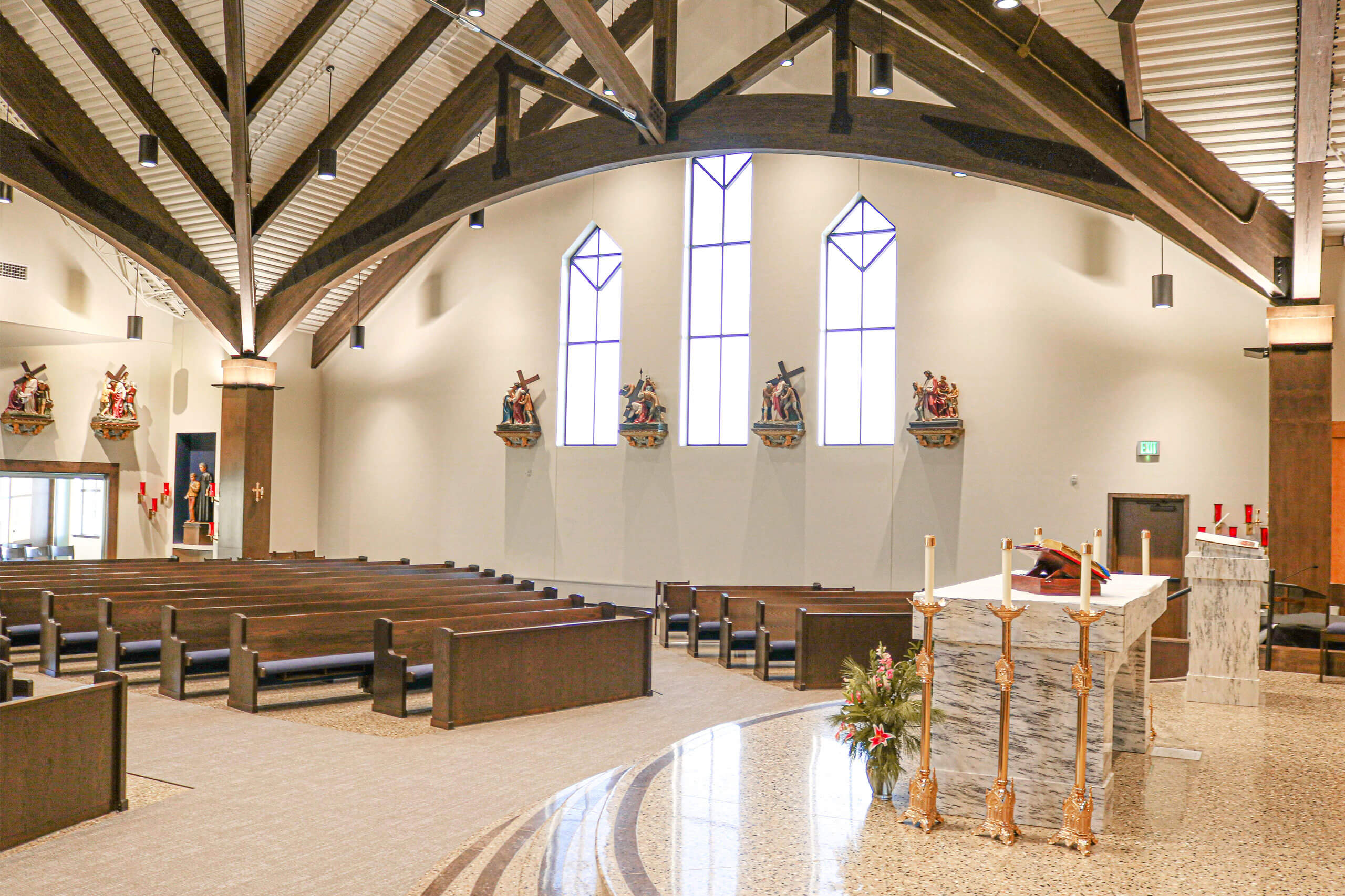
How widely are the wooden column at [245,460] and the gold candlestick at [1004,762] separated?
12.7 meters

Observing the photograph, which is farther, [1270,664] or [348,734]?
A: [1270,664]

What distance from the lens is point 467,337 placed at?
14789 millimetres

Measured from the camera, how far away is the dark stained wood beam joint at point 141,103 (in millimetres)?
10633

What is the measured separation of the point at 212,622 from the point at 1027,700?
20.2 feet

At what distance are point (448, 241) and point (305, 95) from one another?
3873 mm

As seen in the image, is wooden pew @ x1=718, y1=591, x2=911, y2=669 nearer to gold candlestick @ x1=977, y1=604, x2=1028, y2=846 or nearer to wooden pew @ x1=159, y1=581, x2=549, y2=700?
wooden pew @ x1=159, y1=581, x2=549, y2=700

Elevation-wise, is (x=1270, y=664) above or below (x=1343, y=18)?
below

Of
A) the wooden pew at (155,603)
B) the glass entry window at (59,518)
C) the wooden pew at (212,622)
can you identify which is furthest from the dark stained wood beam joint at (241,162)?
the wooden pew at (212,622)

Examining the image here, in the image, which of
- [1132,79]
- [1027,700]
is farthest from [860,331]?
[1027,700]

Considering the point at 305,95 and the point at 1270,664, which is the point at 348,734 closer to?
the point at 1270,664

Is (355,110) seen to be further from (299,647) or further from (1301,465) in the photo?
(1301,465)

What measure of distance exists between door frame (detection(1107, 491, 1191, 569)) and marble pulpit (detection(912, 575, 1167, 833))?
732 cm

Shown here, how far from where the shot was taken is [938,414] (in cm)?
1121

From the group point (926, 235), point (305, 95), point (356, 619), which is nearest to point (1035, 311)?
point (926, 235)
